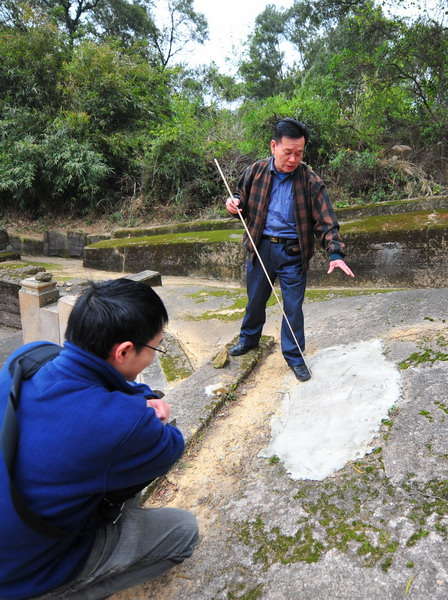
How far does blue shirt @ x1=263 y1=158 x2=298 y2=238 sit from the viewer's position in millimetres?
2975

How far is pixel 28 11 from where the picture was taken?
1235cm

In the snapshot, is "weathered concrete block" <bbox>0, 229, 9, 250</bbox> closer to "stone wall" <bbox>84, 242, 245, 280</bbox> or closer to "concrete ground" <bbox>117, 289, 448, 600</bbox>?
"stone wall" <bbox>84, 242, 245, 280</bbox>

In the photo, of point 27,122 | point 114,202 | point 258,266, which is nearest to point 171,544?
point 258,266

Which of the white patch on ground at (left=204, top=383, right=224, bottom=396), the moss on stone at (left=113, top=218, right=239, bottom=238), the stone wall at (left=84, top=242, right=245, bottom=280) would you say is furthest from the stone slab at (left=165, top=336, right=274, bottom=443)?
the moss on stone at (left=113, top=218, right=239, bottom=238)

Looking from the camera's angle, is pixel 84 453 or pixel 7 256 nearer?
pixel 84 453

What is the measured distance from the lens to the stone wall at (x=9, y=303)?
713 cm

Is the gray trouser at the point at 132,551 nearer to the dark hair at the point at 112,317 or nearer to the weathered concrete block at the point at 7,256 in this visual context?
the dark hair at the point at 112,317

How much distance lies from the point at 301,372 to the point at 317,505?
3.92ft

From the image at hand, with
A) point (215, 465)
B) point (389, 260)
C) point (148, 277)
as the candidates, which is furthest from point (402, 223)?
point (215, 465)

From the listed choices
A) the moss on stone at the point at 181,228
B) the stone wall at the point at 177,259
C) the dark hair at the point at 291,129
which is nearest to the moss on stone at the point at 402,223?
the stone wall at the point at 177,259

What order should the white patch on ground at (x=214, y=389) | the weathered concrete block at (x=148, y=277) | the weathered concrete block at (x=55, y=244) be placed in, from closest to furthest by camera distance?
1. the white patch on ground at (x=214, y=389)
2. the weathered concrete block at (x=148, y=277)
3. the weathered concrete block at (x=55, y=244)

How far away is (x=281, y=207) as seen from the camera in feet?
9.84

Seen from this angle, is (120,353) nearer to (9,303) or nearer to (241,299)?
(241,299)

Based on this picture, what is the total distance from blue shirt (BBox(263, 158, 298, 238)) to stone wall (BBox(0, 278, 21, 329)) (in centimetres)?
551
